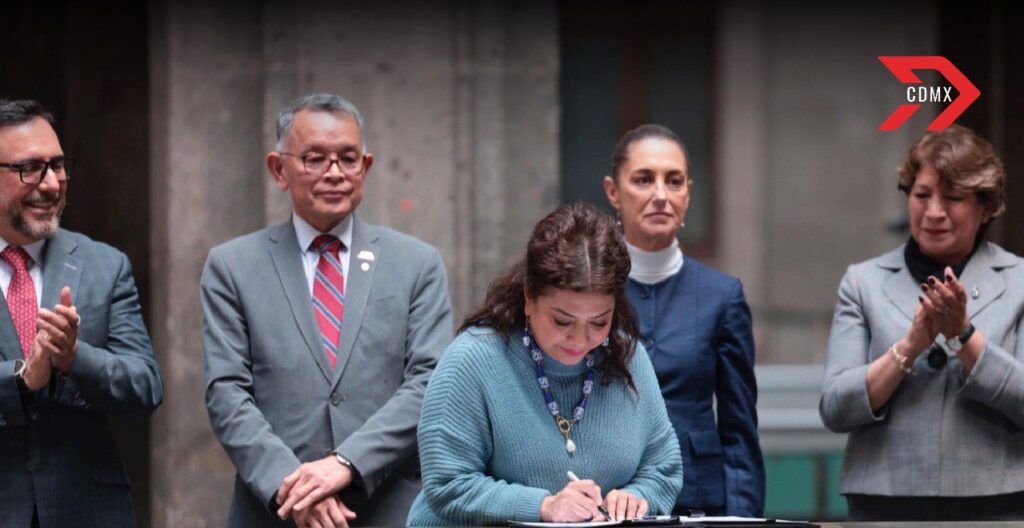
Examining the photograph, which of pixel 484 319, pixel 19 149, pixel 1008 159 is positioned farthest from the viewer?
pixel 1008 159

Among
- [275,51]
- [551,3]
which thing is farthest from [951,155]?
[275,51]

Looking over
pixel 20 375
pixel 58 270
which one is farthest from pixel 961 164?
pixel 20 375

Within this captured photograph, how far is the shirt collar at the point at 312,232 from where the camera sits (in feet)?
16.0

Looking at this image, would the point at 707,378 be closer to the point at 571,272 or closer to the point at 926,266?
the point at 926,266

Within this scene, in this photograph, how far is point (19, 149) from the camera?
15.1ft

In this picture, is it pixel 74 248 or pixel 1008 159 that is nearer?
pixel 74 248

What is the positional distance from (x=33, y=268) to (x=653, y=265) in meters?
1.78

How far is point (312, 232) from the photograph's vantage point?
4887 millimetres

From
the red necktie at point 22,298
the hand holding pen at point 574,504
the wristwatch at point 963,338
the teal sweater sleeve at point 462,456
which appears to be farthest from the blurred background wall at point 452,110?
the hand holding pen at point 574,504

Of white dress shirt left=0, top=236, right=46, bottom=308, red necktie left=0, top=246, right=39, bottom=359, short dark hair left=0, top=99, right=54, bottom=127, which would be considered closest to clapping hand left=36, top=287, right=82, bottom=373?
red necktie left=0, top=246, right=39, bottom=359

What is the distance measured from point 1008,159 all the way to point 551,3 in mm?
2830

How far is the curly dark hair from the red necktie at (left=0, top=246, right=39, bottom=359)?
1.30 m

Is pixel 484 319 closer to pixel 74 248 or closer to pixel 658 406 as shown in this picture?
pixel 658 406

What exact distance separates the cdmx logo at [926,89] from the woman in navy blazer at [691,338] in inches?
114
